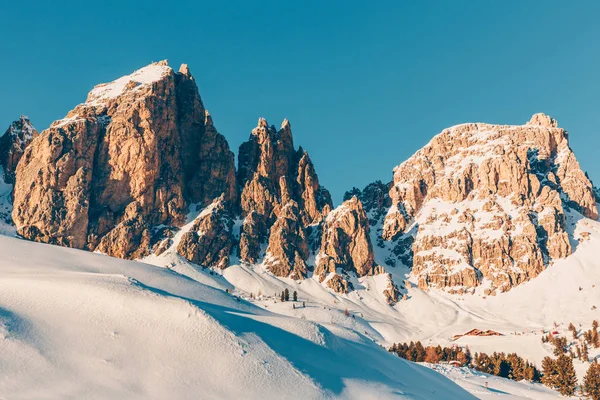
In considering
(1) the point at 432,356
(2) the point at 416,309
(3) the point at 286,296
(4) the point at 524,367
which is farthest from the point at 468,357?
(2) the point at 416,309

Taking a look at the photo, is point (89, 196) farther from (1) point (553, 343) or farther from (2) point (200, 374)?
(2) point (200, 374)

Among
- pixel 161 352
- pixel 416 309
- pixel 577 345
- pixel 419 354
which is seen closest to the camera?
pixel 161 352

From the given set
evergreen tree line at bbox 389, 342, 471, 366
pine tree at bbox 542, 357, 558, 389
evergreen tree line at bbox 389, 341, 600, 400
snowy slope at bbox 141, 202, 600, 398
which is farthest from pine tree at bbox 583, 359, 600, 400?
snowy slope at bbox 141, 202, 600, 398

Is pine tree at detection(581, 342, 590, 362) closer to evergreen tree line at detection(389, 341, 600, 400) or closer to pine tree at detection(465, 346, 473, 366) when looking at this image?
evergreen tree line at detection(389, 341, 600, 400)

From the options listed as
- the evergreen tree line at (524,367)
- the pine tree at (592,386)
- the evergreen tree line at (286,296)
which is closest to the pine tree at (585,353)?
the evergreen tree line at (524,367)

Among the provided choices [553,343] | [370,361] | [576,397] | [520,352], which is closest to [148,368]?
[370,361]

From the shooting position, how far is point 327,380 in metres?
42.9

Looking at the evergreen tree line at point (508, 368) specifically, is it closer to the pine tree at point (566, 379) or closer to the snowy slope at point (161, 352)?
the pine tree at point (566, 379)

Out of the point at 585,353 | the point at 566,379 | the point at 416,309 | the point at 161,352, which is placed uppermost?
the point at 416,309

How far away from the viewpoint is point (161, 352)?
40.0 metres

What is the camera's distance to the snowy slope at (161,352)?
35531 mm

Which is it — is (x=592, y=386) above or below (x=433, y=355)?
above

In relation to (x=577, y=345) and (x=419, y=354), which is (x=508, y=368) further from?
(x=577, y=345)

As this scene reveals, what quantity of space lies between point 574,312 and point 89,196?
175 metres
